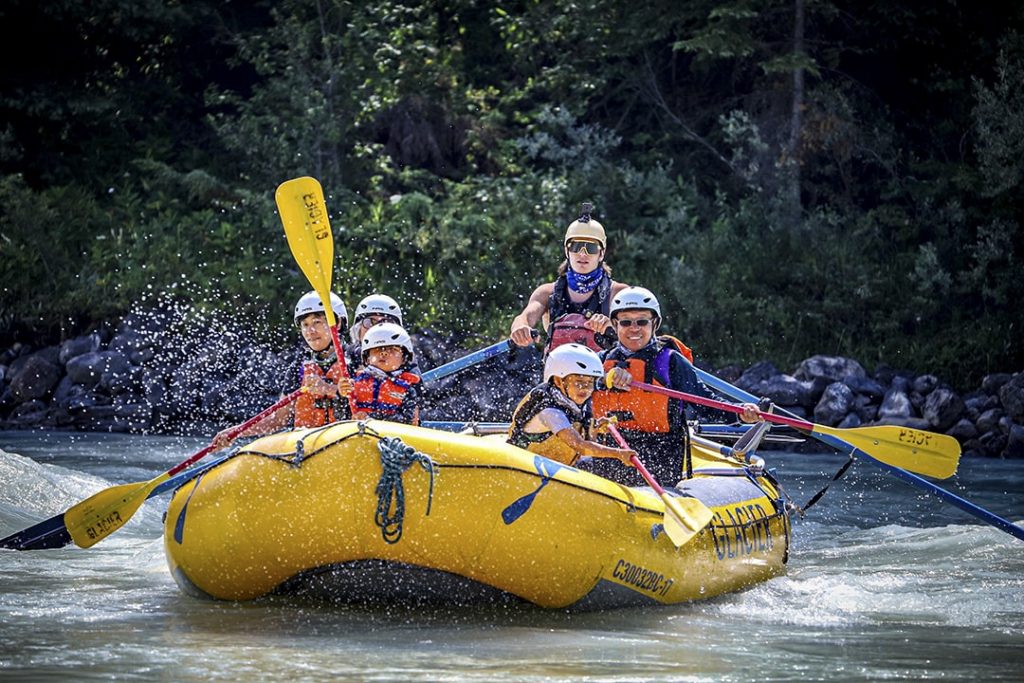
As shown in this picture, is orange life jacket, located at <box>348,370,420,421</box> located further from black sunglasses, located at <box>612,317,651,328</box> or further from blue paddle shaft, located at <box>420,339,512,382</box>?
blue paddle shaft, located at <box>420,339,512,382</box>

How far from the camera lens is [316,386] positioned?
7289 millimetres

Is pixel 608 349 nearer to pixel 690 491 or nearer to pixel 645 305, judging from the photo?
pixel 645 305

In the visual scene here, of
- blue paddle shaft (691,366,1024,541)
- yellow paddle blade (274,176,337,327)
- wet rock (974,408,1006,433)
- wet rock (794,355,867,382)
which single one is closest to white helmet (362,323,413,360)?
yellow paddle blade (274,176,337,327)

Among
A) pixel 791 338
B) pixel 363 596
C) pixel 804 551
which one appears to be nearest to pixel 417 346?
pixel 791 338

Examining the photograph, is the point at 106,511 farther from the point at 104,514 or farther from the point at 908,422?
the point at 908,422

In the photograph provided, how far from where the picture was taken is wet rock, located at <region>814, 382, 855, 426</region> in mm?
15141

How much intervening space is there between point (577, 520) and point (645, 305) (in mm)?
1589

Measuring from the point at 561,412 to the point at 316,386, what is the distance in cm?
116

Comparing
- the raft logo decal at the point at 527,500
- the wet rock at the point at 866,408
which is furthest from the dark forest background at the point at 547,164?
the raft logo decal at the point at 527,500

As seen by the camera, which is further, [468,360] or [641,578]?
[468,360]

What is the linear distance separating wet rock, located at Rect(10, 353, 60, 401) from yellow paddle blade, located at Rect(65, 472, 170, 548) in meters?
9.87

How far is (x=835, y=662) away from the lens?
18.7ft

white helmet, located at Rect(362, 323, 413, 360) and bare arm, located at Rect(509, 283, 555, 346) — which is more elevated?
bare arm, located at Rect(509, 283, 555, 346)

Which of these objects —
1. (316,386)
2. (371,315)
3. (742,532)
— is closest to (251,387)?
(371,315)
